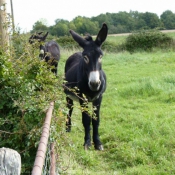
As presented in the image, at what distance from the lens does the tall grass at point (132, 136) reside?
357cm

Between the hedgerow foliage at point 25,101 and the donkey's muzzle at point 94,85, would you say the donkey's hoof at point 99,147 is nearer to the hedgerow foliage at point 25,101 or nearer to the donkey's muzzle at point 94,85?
the donkey's muzzle at point 94,85

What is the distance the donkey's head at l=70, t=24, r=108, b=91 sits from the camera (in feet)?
13.3

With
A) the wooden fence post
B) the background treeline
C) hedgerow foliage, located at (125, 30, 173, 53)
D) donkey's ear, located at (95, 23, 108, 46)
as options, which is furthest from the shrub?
the wooden fence post

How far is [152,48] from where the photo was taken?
20625 millimetres

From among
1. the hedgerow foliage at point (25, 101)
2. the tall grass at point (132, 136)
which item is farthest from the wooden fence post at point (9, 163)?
the tall grass at point (132, 136)

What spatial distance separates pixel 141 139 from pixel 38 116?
2.29m

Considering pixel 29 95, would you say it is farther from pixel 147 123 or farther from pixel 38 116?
pixel 147 123

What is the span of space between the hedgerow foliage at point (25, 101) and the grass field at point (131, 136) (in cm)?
30

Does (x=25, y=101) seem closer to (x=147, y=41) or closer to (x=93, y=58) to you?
(x=93, y=58)

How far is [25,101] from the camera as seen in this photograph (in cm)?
258

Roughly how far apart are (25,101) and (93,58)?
1786 mm

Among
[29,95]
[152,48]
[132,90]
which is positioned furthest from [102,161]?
[152,48]

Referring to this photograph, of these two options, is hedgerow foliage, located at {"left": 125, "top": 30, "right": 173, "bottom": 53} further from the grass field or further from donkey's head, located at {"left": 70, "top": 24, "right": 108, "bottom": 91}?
donkey's head, located at {"left": 70, "top": 24, "right": 108, "bottom": 91}

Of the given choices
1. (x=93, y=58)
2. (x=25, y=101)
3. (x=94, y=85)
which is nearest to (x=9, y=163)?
(x=25, y=101)
